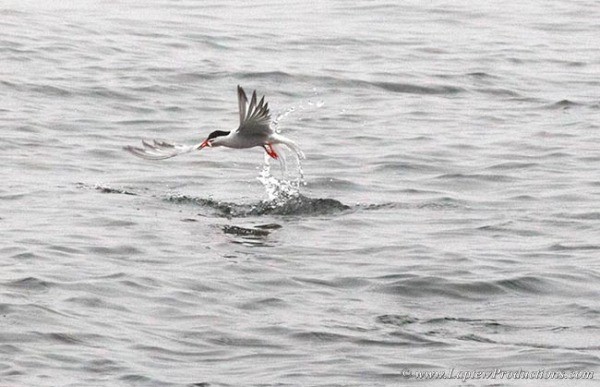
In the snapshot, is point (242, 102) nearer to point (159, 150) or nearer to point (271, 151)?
point (271, 151)

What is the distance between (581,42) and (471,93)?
478 centimetres

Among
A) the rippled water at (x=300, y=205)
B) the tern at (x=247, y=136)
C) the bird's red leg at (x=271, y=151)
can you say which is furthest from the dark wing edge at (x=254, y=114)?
the rippled water at (x=300, y=205)

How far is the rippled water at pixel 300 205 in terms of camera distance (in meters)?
9.95

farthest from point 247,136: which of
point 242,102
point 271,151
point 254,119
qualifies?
point 242,102

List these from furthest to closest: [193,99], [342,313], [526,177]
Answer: [193,99], [526,177], [342,313]

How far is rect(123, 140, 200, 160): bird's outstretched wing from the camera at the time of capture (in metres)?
13.0

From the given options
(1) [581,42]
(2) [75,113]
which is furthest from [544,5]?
(2) [75,113]

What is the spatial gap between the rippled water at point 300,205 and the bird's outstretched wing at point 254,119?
3.00ft

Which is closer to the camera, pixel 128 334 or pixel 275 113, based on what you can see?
pixel 128 334

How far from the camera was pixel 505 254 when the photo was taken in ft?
41.4

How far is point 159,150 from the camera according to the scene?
1334cm

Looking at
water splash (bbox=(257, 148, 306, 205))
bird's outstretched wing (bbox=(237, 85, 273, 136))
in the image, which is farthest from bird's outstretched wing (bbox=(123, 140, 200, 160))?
water splash (bbox=(257, 148, 306, 205))

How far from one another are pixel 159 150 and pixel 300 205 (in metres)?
1.60

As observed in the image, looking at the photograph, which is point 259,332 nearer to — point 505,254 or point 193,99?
point 505,254
